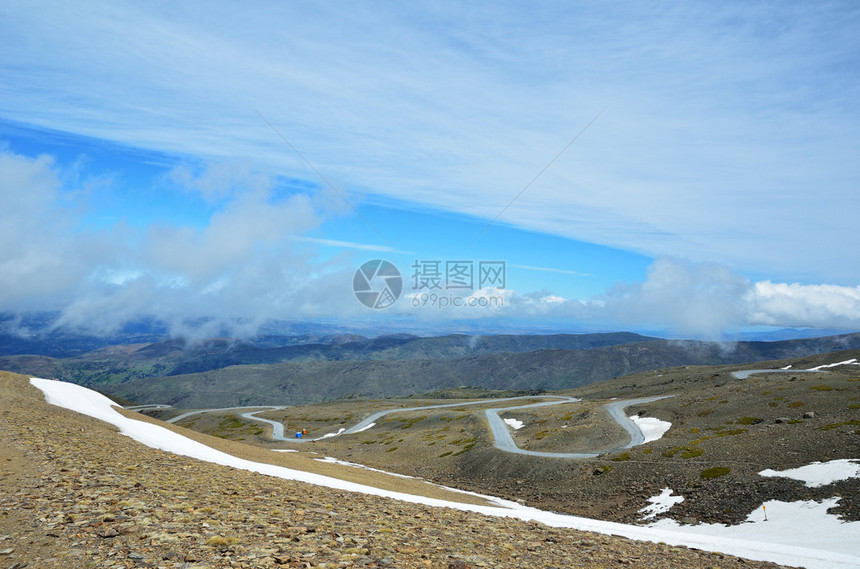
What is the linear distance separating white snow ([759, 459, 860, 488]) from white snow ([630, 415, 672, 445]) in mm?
23939

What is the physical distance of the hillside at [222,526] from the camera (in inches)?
583

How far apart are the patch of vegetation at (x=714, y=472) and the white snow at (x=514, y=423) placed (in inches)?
1886

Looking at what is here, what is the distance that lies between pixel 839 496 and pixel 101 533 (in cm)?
5202

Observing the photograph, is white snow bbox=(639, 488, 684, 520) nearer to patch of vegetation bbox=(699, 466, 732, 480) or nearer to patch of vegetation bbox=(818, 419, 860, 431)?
patch of vegetation bbox=(699, 466, 732, 480)

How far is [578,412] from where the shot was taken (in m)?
98.8

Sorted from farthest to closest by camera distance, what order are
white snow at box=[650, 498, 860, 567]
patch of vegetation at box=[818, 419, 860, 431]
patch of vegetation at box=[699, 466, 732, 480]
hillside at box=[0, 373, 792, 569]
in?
patch of vegetation at box=[818, 419, 860, 431], patch of vegetation at box=[699, 466, 732, 480], white snow at box=[650, 498, 860, 567], hillside at box=[0, 373, 792, 569]

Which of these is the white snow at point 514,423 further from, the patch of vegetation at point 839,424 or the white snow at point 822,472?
the white snow at point 822,472

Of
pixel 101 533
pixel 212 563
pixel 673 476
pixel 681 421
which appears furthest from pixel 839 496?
pixel 101 533

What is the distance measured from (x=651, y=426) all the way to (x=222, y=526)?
7816 centimetres

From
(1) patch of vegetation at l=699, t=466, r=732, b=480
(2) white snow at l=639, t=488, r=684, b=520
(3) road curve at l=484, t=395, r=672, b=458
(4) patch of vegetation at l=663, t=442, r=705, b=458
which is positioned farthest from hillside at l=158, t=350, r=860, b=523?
(3) road curve at l=484, t=395, r=672, b=458

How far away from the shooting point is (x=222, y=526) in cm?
1759

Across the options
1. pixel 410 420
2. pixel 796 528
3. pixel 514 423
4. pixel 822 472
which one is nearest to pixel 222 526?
pixel 796 528

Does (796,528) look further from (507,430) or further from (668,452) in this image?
(507,430)

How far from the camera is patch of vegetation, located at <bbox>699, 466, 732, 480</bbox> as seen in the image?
50.4 meters
